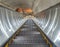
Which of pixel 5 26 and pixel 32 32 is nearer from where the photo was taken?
pixel 5 26

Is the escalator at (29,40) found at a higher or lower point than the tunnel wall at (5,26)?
lower

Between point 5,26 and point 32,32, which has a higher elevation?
point 5,26

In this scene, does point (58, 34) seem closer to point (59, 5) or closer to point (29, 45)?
point (59, 5)

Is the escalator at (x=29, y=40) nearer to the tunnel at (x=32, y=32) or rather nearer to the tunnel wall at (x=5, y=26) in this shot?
the tunnel at (x=32, y=32)

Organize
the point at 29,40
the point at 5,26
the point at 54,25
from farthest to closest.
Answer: the point at 29,40 < the point at 5,26 < the point at 54,25

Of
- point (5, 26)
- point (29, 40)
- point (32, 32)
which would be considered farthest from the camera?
point (32, 32)

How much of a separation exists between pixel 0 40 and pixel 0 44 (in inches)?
3.5

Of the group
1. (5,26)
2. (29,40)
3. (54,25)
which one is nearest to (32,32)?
(29,40)

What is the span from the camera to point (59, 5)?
9.76 feet

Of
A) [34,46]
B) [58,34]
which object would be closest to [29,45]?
[34,46]

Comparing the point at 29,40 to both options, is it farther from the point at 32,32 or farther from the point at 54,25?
the point at 32,32

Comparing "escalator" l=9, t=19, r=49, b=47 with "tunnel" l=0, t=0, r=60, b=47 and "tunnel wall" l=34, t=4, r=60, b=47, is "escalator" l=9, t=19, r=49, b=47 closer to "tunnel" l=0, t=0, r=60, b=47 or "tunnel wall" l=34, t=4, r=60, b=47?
"tunnel" l=0, t=0, r=60, b=47

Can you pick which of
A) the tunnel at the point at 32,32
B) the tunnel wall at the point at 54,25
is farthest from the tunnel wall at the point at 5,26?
the tunnel wall at the point at 54,25

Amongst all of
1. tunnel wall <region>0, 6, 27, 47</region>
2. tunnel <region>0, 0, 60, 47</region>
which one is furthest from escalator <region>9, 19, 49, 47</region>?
tunnel wall <region>0, 6, 27, 47</region>
